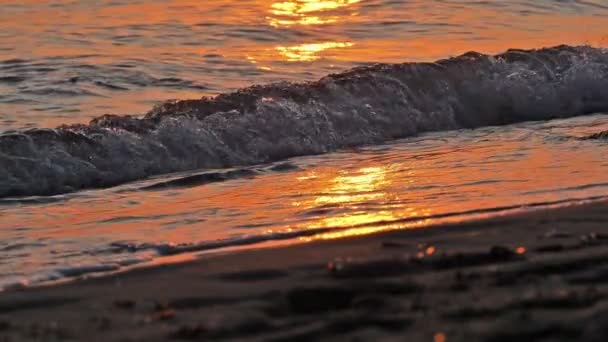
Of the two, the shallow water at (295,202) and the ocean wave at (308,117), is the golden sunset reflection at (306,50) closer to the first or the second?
the ocean wave at (308,117)

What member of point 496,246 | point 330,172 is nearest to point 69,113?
point 330,172

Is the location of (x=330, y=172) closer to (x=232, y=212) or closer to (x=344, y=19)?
(x=232, y=212)

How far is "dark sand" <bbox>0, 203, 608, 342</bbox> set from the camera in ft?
11.4

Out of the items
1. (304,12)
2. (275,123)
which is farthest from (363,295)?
(304,12)

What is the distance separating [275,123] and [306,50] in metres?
4.07

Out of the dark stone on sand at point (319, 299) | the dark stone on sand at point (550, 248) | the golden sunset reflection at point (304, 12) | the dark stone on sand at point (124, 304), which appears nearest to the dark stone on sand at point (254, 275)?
the dark stone on sand at point (319, 299)

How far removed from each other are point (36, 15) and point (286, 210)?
8.98 metres

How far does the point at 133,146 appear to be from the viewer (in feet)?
26.1

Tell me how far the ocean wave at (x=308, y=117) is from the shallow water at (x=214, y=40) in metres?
1.08

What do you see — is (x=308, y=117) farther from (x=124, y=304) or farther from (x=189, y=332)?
(x=189, y=332)

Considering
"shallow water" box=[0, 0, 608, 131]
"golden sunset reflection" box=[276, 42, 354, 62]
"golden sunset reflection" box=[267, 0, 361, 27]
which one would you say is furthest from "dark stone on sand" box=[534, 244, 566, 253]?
"golden sunset reflection" box=[267, 0, 361, 27]

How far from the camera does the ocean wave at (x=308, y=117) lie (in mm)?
7594

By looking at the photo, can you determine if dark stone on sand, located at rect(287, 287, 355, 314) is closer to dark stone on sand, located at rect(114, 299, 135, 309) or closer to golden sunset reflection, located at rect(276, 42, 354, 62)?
dark stone on sand, located at rect(114, 299, 135, 309)

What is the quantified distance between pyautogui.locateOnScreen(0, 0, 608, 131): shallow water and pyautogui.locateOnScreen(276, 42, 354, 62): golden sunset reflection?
0.01m
